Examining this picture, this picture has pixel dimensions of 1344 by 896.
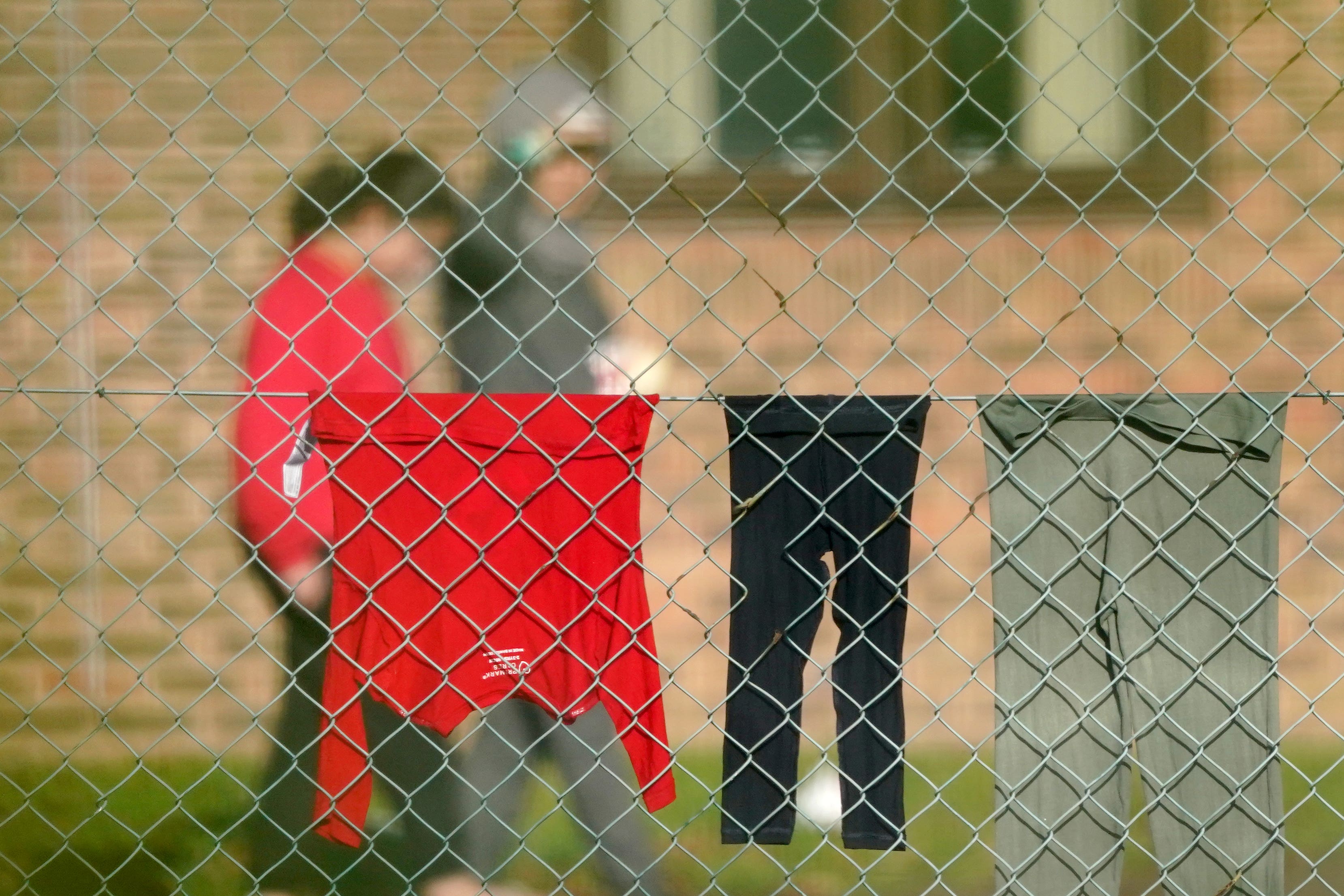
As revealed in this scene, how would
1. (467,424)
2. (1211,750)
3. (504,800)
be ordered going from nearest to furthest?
(467,424) → (1211,750) → (504,800)

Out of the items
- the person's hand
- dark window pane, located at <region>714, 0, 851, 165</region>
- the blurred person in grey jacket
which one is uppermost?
dark window pane, located at <region>714, 0, 851, 165</region>

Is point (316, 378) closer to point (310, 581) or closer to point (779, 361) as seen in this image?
point (310, 581)

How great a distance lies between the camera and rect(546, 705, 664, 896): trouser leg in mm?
1800

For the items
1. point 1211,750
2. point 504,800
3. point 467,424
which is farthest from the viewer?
point 504,800

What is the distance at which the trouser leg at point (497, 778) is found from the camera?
70.4 inches

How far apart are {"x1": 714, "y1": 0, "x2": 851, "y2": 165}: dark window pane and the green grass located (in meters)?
0.92

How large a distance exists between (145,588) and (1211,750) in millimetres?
1617

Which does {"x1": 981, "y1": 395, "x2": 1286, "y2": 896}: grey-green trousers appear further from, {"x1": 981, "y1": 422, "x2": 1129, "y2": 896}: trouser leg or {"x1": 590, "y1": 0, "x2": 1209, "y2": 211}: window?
{"x1": 590, "y1": 0, "x2": 1209, "y2": 211}: window

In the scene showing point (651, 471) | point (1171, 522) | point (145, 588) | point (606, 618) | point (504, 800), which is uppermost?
point (1171, 522)

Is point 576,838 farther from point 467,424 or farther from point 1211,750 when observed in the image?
point 1211,750

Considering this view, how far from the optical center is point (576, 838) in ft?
5.97

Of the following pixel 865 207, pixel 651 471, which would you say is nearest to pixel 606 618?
A: pixel 651 471

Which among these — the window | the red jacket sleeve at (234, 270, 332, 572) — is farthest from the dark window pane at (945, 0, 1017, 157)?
the red jacket sleeve at (234, 270, 332, 572)

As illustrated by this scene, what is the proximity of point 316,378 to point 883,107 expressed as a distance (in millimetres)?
927
